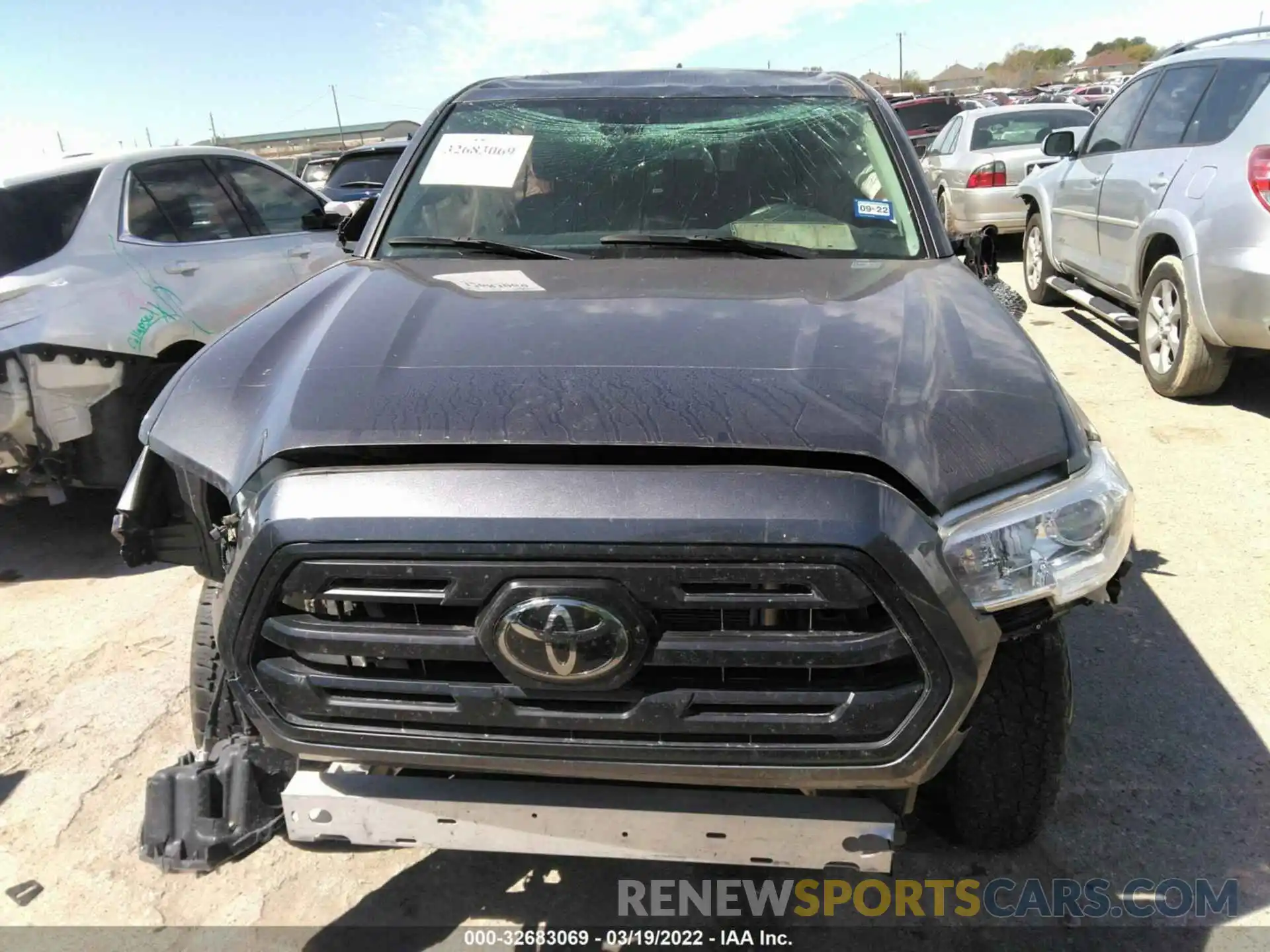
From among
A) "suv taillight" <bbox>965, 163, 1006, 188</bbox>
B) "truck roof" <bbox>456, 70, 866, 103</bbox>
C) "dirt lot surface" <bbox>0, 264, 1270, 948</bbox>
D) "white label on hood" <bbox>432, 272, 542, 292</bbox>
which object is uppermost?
"truck roof" <bbox>456, 70, 866, 103</bbox>

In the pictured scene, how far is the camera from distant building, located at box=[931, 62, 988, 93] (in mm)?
56041

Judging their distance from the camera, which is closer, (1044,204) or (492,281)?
(492,281)

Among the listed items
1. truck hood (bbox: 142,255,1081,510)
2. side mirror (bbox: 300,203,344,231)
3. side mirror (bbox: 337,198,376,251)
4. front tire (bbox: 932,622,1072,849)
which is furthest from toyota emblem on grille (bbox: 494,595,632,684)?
side mirror (bbox: 300,203,344,231)

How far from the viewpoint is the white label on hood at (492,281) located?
7.86ft

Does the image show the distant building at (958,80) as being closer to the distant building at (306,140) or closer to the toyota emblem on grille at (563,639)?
the distant building at (306,140)

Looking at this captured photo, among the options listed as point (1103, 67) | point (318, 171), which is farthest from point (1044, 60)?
point (318, 171)

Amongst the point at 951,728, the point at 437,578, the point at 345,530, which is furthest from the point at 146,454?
the point at 951,728

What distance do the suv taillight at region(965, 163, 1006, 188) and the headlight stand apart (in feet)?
30.0

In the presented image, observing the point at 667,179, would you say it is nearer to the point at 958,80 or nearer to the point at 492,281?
the point at 492,281

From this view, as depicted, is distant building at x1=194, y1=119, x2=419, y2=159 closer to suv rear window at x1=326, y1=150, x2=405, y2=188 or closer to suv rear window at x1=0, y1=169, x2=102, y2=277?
suv rear window at x1=326, y1=150, x2=405, y2=188

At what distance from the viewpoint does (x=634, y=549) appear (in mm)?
1533

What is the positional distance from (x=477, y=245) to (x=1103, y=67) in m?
84.0

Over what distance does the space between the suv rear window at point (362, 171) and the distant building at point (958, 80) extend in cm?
4212

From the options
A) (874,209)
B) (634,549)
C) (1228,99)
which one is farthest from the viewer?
(1228,99)
